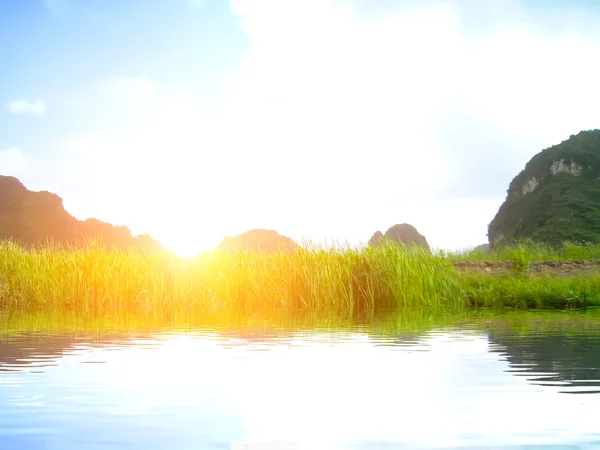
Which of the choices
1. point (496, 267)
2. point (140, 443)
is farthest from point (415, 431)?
point (496, 267)

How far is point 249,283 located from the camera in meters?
16.3

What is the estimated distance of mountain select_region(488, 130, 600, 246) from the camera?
71188mm

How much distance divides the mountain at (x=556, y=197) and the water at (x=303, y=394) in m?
63.8

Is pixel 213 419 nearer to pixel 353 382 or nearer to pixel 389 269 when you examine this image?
pixel 353 382

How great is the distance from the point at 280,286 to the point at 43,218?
82.3 metres

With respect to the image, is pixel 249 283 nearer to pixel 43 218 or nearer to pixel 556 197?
pixel 556 197

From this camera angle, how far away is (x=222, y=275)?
16531 mm

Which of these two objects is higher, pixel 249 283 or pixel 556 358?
pixel 249 283

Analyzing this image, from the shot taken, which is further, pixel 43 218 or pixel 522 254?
pixel 43 218

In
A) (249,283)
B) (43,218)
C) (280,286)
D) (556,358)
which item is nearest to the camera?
(556,358)

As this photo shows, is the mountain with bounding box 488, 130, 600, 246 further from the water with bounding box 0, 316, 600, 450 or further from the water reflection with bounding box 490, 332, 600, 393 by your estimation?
the water with bounding box 0, 316, 600, 450

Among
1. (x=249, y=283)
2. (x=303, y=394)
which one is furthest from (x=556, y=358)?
(x=249, y=283)

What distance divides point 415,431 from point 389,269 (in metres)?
13.3

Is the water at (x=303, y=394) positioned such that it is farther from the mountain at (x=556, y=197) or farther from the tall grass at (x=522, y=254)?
the mountain at (x=556, y=197)
